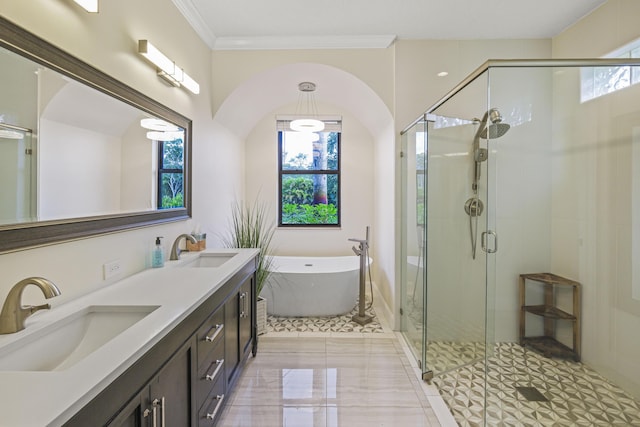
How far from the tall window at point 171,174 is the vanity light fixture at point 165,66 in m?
0.41

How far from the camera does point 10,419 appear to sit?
0.60 metres

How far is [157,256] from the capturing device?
1915 mm

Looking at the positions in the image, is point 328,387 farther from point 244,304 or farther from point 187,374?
point 187,374

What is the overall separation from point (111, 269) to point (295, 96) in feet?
9.49

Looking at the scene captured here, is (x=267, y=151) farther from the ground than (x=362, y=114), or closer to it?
closer to it

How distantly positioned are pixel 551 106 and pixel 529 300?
57.4 inches

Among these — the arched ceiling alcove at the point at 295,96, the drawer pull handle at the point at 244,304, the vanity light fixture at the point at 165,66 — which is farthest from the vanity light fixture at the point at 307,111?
the drawer pull handle at the point at 244,304

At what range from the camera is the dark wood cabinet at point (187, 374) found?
83cm

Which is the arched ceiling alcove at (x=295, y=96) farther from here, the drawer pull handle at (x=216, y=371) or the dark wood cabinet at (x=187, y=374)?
the drawer pull handle at (x=216, y=371)

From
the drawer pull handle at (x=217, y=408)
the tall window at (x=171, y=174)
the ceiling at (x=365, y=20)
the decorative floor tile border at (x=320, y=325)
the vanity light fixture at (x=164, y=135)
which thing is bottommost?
the decorative floor tile border at (x=320, y=325)

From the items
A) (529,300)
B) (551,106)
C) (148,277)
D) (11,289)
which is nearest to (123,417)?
(11,289)

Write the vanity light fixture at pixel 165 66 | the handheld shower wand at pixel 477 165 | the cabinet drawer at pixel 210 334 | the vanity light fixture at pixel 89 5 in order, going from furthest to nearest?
the handheld shower wand at pixel 477 165
the vanity light fixture at pixel 165 66
the cabinet drawer at pixel 210 334
the vanity light fixture at pixel 89 5

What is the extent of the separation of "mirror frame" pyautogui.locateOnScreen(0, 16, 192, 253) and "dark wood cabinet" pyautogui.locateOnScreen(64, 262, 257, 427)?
62 cm

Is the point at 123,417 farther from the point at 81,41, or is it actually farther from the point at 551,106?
the point at 551,106
